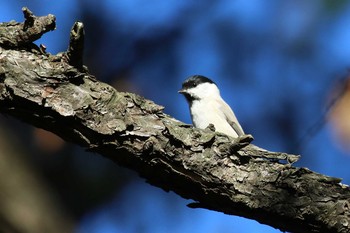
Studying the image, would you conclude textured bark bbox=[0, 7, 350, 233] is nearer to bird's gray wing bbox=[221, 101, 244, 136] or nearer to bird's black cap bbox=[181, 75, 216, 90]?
bird's gray wing bbox=[221, 101, 244, 136]

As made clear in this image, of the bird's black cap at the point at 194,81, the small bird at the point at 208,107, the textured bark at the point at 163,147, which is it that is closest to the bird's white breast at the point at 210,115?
the small bird at the point at 208,107

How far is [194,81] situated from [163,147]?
2.40 metres

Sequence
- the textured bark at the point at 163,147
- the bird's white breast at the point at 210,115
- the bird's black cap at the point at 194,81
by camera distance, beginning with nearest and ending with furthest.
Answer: the textured bark at the point at 163,147, the bird's white breast at the point at 210,115, the bird's black cap at the point at 194,81

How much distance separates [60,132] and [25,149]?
0.35m

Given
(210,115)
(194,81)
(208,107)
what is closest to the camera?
(210,115)

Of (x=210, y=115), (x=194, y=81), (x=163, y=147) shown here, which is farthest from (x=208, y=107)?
(x=163, y=147)

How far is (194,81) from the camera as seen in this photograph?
405cm

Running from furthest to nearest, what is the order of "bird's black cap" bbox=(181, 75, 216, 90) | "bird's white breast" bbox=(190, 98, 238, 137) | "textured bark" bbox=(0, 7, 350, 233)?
"bird's black cap" bbox=(181, 75, 216, 90)
"bird's white breast" bbox=(190, 98, 238, 137)
"textured bark" bbox=(0, 7, 350, 233)

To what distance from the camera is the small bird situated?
3.46 m

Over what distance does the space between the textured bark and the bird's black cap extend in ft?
7.29

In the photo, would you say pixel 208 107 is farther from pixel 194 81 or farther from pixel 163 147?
pixel 163 147

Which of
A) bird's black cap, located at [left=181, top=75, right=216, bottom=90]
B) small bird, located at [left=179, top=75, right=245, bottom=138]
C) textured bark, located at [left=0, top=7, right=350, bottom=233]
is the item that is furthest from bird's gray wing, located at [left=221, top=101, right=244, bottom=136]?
textured bark, located at [left=0, top=7, right=350, bottom=233]

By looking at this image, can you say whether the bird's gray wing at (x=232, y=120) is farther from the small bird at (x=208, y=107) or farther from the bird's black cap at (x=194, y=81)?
the bird's black cap at (x=194, y=81)

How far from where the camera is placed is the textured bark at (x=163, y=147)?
1610 mm
